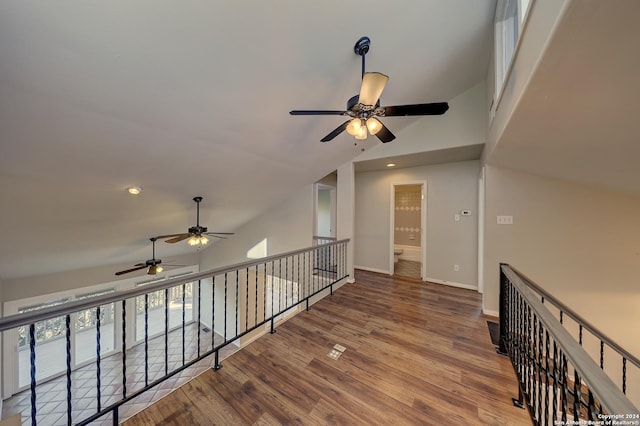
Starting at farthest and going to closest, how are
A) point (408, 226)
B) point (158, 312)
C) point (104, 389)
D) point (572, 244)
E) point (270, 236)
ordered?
point (408, 226), point (158, 312), point (270, 236), point (104, 389), point (572, 244)

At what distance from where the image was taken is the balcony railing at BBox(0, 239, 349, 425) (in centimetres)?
127

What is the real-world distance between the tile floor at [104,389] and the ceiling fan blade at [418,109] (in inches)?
147

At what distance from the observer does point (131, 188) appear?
289cm

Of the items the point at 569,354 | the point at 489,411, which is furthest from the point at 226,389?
the point at 569,354

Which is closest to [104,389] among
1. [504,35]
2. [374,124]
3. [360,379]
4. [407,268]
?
[360,379]

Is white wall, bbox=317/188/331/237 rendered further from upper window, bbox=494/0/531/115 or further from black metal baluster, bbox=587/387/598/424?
black metal baluster, bbox=587/387/598/424

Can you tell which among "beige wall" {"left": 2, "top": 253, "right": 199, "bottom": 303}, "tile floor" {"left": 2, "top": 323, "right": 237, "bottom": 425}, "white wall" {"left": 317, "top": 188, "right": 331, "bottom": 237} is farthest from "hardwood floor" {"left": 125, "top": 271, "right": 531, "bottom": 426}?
"beige wall" {"left": 2, "top": 253, "right": 199, "bottom": 303}

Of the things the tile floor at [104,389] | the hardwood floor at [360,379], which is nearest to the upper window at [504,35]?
the hardwood floor at [360,379]

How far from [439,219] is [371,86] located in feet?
11.9

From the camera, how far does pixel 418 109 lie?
180cm

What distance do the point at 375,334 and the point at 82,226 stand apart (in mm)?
4403

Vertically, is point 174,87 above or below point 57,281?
above

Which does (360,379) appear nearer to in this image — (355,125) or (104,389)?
(355,125)

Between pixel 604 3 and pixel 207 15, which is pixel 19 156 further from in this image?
pixel 604 3
